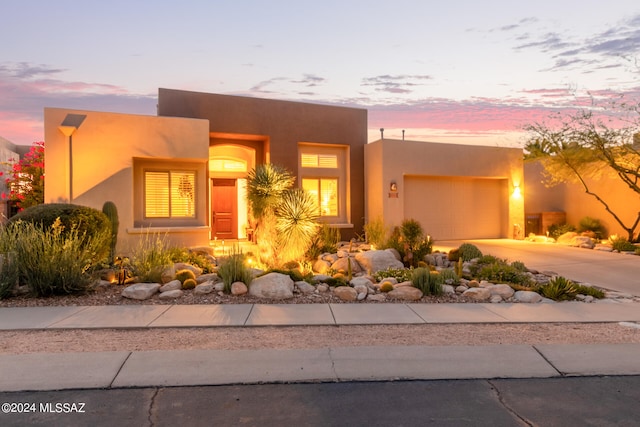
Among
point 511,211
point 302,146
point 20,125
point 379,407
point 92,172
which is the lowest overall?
point 379,407

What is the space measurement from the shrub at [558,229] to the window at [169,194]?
14.5 meters

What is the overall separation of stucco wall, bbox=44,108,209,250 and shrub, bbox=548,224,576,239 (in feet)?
47.6

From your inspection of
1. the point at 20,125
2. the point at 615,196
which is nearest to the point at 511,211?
the point at 615,196

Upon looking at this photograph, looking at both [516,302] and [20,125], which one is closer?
[516,302]

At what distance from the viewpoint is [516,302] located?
25.1ft

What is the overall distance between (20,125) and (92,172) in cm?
901

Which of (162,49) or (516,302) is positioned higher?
(162,49)

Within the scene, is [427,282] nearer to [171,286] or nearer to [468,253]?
[468,253]

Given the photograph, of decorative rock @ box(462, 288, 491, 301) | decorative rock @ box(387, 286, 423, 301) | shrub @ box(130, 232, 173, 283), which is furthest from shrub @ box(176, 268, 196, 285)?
decorative rock @ box(462, 288, 491, 301)

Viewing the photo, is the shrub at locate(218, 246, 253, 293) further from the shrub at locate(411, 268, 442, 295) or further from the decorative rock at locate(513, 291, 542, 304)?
the decorative rock at locate(513, 291, 542, 304)

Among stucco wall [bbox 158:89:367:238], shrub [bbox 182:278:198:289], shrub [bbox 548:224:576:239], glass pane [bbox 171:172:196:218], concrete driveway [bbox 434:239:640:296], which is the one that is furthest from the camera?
shrub [bbox 548:224:576:239]

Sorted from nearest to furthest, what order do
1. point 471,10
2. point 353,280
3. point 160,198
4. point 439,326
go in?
point 439,326
point 353,280
point 471,10
point 160,198

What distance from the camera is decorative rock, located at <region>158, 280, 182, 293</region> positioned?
803cm

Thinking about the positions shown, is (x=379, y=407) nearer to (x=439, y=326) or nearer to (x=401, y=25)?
(x=439, y=326)
